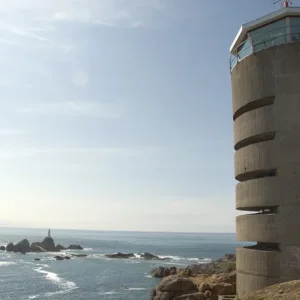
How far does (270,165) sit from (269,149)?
85cm

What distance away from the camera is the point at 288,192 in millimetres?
21125

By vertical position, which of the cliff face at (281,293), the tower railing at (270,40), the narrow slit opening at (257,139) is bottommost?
the cliff face at (281,293)

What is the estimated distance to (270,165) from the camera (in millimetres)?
21828

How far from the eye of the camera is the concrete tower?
21.0 meters

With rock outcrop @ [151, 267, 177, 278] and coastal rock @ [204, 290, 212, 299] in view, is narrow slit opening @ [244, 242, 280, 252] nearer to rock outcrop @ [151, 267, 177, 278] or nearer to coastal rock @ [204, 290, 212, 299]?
coastal rock @ [204, 290, 212, 299]

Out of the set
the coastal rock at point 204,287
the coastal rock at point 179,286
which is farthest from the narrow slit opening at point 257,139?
the coastal rock at point 179,286

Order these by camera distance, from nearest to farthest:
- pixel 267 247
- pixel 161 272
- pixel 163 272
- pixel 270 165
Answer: pixel 270 165
pixel 267 247
pixel 163 272
pixel 161 272

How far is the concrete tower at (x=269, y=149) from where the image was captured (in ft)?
69.0

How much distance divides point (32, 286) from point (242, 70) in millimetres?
41334

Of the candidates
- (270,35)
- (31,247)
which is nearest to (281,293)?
(270,35)

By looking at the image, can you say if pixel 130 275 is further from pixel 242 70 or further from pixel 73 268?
pixel 242 70

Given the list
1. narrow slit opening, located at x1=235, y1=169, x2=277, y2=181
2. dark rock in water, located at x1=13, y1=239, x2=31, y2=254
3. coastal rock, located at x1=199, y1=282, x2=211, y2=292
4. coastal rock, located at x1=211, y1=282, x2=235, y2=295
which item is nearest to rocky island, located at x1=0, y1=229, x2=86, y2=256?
dark rock in water, located at x1=13, y1=239, x2=31, y2=254

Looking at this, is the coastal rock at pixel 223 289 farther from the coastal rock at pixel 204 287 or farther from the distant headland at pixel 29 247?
the distant headland at pixel 29 247

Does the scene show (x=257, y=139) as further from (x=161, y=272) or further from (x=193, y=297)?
(x=161, y=272)
